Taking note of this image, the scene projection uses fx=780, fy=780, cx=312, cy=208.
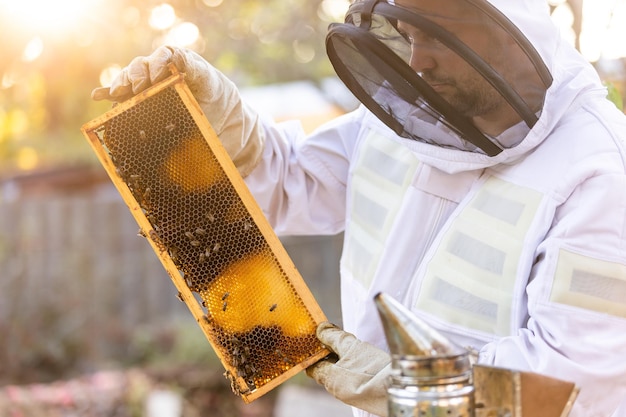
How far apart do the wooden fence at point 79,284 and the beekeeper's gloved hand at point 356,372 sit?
Result: 23.6 ft

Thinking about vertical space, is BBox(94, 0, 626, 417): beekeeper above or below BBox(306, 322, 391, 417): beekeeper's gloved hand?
above

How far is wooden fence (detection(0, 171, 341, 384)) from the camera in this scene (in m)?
8.88

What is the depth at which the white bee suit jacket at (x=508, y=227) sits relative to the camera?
1952 millimetres

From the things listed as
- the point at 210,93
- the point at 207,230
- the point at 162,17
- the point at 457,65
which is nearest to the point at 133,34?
the point at 162,17

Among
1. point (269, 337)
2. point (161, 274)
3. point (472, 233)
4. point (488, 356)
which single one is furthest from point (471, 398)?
point (161, 274)

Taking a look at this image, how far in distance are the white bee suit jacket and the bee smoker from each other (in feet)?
1.15

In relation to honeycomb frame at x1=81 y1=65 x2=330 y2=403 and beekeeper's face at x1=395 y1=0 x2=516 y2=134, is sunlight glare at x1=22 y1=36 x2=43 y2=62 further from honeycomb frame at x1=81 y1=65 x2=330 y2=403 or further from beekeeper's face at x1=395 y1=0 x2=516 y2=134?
beekeeper's face at x1=395 y1=0 x2=516 y2=134

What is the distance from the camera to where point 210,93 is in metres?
2.52

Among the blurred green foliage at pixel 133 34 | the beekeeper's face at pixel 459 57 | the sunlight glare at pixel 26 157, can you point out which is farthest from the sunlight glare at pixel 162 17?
the sunlight glare at pixel 26 157

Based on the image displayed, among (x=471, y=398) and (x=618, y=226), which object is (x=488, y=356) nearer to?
(x=618, y=226)

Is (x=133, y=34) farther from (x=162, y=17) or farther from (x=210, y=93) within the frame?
(x=210, y=93)

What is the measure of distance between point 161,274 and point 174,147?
8.06 m

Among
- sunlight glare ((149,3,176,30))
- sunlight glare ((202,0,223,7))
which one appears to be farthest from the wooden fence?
sunlight glare ((202,0,223,7))

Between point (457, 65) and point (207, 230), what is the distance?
927 millimetres
